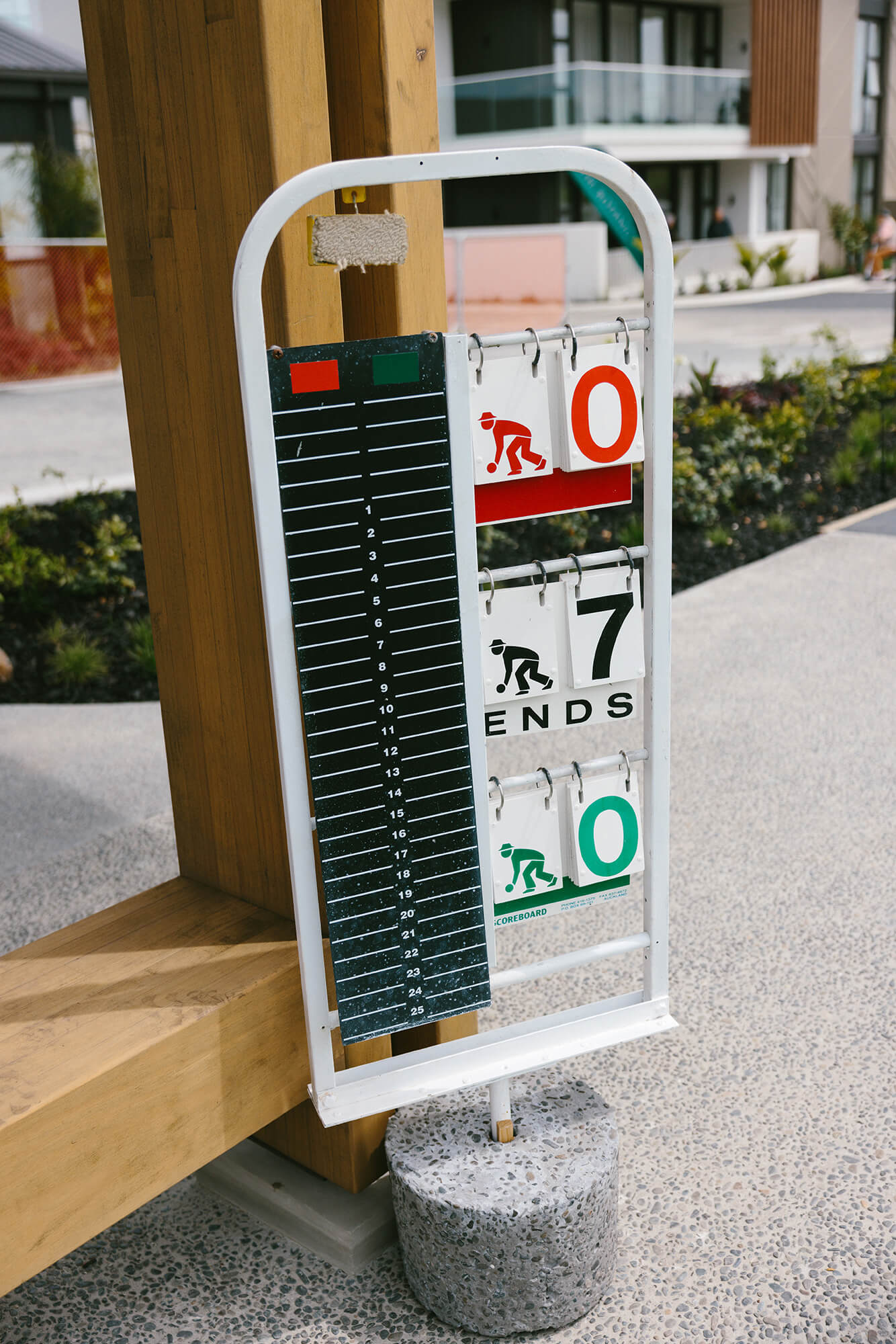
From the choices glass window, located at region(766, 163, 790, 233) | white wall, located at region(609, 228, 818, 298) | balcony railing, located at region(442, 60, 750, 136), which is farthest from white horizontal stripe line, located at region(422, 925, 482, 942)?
glass window, located at region(766, 163, 790, 233)

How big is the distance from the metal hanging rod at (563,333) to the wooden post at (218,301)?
266 millimetres

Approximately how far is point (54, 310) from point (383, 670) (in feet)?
42.3

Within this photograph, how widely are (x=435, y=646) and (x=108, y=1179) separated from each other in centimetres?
102

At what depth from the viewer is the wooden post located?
6.40 feet

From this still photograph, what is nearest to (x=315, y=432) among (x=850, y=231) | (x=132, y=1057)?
(x=132, y=1057)

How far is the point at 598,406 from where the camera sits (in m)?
1.96

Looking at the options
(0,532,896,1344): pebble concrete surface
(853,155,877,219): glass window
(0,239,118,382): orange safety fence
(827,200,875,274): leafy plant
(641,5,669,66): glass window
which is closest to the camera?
(0,532,896,1344): pebble concrete surface

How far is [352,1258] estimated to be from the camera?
7.77 ft

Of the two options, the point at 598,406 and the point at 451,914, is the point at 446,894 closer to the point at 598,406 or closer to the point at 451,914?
the point at 451,914

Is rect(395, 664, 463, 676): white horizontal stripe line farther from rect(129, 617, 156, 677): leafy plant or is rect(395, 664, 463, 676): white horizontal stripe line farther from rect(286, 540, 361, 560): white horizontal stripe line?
rect(129, 617, 156, 677): leafy plant

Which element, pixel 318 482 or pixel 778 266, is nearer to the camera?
pixel 318 482

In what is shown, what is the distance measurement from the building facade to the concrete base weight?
23105 millimetres

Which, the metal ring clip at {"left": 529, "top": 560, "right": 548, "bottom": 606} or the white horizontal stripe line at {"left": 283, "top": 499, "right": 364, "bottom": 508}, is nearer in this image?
the white horizontal stripe line at {"left": 283, "top": 499, "right": 364, "bottom": 508}

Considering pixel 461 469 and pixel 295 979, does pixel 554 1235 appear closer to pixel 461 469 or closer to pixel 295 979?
pixel 295 979
